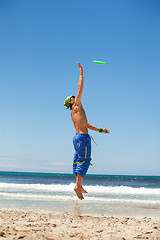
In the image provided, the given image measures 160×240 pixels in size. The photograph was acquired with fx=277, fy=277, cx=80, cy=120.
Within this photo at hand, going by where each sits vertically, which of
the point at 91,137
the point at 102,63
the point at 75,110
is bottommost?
the point at 91,137

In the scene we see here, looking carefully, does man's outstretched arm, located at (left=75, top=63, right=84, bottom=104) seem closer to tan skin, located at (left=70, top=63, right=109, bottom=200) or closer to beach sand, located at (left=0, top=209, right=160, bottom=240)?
tan skin, located at (left=70, top=63, right=109, bottom=200)

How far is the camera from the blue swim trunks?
5133 millimetres

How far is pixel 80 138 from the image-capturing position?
520 centimetres

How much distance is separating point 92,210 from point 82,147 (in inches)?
162

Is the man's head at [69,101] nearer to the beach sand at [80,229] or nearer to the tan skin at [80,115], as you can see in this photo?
the tan skin at [80,115]

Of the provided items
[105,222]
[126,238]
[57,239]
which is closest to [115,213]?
[105,222]

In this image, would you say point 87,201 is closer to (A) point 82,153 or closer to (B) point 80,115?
(A) point 82,153

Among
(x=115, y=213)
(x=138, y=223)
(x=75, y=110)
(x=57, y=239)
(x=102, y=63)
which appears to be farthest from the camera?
(x=115, y=213)

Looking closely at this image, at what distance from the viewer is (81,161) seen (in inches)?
203

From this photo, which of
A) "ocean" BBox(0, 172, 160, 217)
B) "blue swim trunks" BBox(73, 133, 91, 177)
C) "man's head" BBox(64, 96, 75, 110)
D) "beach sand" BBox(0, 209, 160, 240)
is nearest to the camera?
"beach sand" BBox(0, 209, 160, 240)

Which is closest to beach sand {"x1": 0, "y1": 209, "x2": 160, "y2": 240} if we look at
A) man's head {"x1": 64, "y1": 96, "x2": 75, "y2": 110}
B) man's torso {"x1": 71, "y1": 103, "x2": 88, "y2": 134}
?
man's torso {"x1": 71, "y1": 103, "x2": 88, "y2": 134}

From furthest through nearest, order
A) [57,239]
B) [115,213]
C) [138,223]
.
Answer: [115,213] < [138,223] < [57,239]

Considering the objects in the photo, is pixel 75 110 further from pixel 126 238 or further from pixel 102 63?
pixel 126 238

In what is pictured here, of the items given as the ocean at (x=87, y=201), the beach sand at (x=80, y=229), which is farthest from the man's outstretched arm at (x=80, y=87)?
the ocean at (x=87, y=201)
